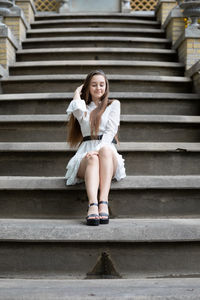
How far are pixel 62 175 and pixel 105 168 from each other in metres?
0.71

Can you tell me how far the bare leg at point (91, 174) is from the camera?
7.65 ft

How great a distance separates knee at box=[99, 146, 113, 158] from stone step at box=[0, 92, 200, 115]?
1.39m

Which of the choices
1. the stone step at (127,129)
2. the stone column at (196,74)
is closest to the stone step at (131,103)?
the stone column at (196,74)

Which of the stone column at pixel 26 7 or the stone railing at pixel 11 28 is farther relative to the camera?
the stone column at pixel 26 7

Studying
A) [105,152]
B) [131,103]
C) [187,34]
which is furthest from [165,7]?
[105,152]

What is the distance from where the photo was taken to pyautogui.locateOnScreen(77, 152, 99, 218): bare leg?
2332mm

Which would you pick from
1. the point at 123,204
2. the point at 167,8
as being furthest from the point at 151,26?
the point at 123,204

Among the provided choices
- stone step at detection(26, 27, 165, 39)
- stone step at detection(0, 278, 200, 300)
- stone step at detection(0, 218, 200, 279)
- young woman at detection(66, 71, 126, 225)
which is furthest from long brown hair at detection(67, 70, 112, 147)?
stone step at detection(26, 27, 165, 39)

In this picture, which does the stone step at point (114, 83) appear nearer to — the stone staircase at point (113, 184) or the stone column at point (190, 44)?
the stone staircase at point (113, 184)

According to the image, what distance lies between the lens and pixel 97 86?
2828mm

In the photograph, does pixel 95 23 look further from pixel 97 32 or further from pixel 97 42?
pixel 97 42

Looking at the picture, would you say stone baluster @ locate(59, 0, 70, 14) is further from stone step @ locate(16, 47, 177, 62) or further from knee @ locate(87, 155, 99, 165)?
knee @ locate(87, 155, 99, 165)

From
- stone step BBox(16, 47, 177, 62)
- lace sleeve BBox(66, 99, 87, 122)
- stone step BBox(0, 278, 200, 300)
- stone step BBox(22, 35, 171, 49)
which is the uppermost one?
stone step BBox(22, 35, 171, 49)

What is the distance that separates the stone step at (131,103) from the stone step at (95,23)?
90.7 inches
